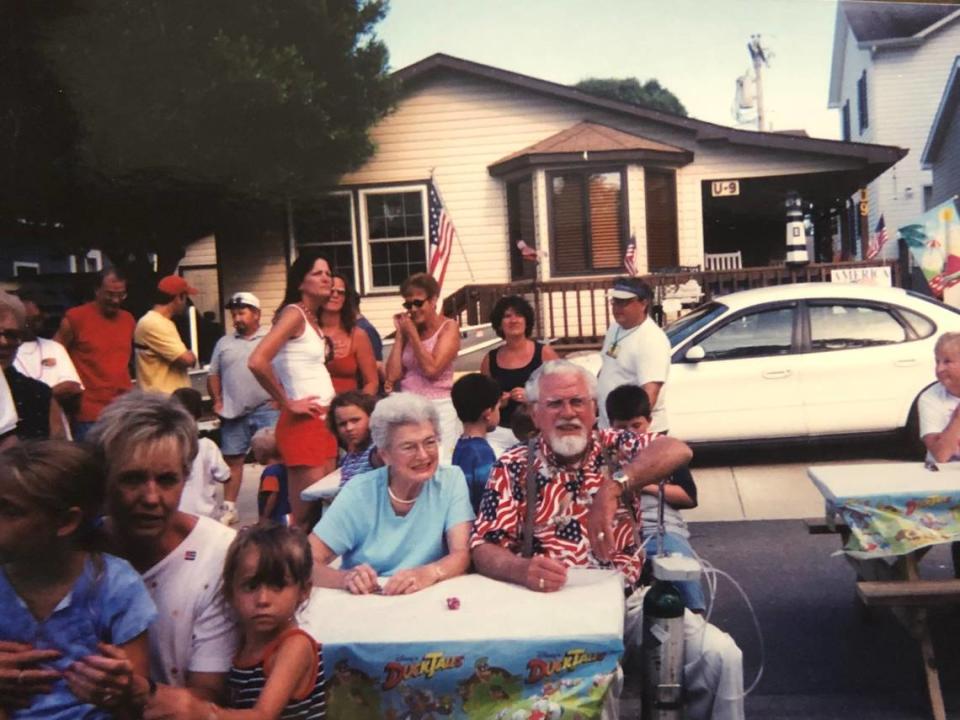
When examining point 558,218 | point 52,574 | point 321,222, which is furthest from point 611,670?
point 558,218

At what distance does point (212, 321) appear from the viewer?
8.09 m

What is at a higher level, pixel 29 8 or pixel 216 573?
pixel 29 8

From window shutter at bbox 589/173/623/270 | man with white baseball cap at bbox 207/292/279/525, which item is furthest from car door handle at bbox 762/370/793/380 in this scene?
man with white baseball cap at bbox 207/292/279/525

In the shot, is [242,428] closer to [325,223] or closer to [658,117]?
[325,223]

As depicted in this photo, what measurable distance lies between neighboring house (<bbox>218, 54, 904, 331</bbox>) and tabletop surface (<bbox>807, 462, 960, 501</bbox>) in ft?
13.5

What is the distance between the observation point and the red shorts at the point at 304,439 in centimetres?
442

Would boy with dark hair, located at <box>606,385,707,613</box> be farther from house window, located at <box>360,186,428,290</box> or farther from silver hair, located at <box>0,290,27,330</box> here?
house window, located at <box>360,186,428,290</box>

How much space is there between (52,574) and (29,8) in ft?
15.1

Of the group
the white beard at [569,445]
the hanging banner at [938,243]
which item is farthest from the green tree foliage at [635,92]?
the white beard at [569,445]

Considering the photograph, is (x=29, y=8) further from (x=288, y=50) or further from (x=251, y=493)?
(x=251, y=493)

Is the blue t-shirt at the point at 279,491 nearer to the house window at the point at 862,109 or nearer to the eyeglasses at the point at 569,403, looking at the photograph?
the eyeglasses at the point at 569,403

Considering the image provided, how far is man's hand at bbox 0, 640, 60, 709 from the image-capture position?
1799mm

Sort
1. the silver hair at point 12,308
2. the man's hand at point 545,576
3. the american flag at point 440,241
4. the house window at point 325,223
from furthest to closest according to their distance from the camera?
the american flag at point 440,241, the house window at point 325,223, the silver hair at point 12,308, the man's hand at point 545,576

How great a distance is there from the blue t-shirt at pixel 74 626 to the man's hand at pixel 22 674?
15 millimetres
